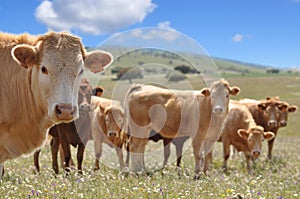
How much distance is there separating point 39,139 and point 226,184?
341cm

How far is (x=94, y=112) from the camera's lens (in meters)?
13.6

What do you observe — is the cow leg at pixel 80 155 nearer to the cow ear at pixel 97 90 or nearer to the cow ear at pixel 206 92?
the cow ear at pixel 97 90

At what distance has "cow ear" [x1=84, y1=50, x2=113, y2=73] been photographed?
19.9 feet

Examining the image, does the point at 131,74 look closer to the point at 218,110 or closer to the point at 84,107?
the point at 84,107

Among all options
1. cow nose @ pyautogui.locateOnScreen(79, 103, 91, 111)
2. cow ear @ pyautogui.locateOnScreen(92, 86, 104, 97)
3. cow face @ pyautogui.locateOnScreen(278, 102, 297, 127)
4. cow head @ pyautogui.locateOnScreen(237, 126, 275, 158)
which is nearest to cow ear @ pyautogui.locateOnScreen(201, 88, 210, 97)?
cow head @ pyautogui.locateOnScreen(237, 126, 275, 158)

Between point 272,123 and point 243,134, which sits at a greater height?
point 272,123

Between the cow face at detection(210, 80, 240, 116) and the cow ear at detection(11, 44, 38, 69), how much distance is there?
6.52 m

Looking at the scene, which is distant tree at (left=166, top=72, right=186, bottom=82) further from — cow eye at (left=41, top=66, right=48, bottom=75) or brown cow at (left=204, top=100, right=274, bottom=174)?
cow eye at (left=41, top=66, right=48, bottom=75)

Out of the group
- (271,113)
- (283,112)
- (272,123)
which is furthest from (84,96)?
(283,112)

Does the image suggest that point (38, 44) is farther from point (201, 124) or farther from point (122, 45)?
point (201, 124)

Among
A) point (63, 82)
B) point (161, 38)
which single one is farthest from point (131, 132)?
point (63, 82)

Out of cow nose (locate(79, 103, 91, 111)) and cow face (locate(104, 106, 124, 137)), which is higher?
cow nose (locate(79, 103, 91, 111))

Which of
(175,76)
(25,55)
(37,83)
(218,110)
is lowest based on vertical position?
(218,110)

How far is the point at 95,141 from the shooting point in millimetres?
13211
